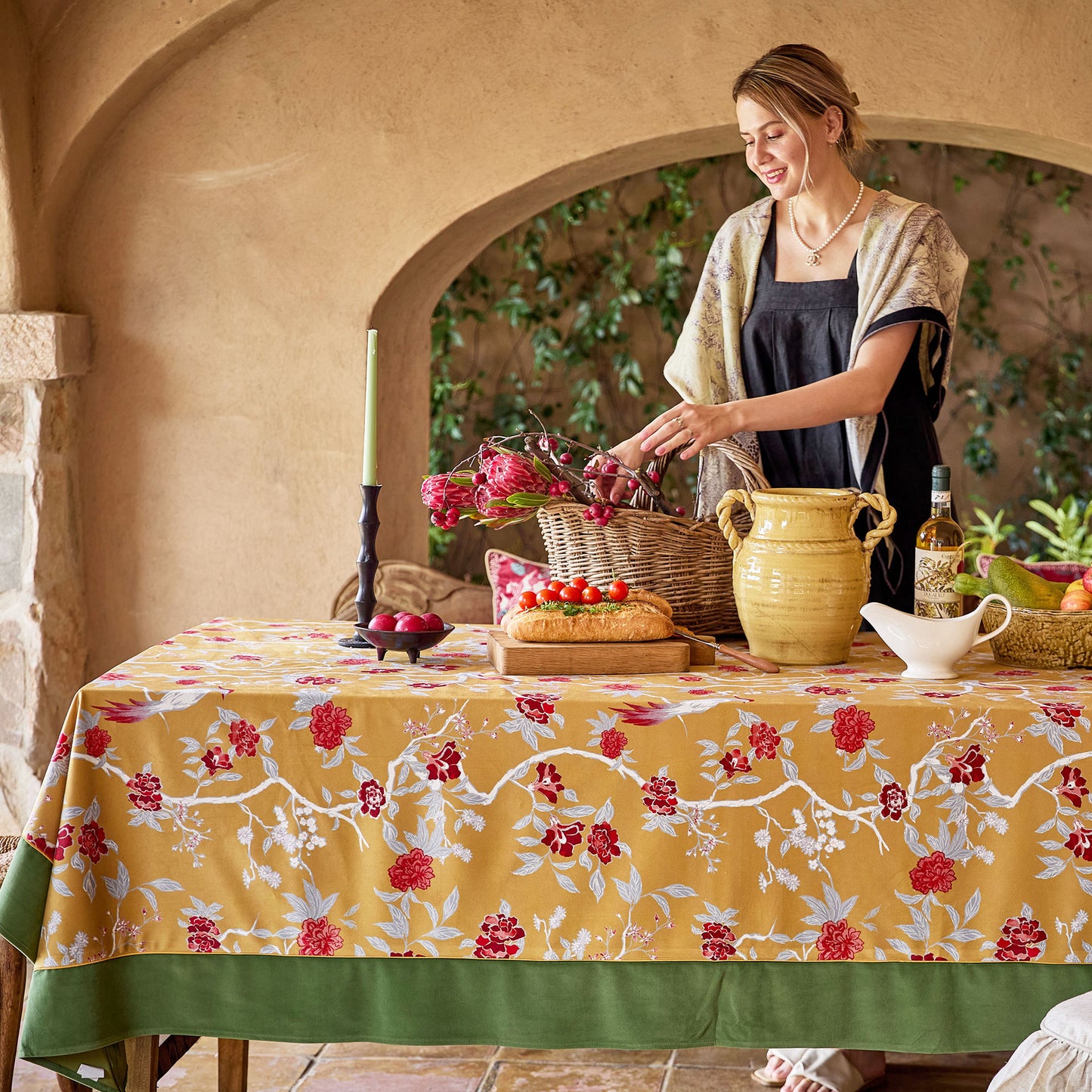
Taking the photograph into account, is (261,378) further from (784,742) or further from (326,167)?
(784,742)

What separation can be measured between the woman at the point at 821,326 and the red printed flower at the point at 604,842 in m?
0.64

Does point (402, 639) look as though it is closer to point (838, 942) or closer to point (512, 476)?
point (512, 476)

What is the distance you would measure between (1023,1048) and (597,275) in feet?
14.8

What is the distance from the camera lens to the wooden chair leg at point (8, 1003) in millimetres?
1954

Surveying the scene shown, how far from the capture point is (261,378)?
3.38 meters

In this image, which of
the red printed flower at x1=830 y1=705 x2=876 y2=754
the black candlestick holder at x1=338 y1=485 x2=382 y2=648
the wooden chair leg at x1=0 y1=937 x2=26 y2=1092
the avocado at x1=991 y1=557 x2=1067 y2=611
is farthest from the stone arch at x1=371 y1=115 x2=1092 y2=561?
the red printed flower at x1=830 y1=705 x2=876 y2=754

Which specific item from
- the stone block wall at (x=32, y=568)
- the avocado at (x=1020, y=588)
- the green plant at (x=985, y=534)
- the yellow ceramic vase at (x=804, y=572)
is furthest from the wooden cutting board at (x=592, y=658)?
the green plant at (x=985, y=534)

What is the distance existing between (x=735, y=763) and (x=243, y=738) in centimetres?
62

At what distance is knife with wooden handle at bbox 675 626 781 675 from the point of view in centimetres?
174

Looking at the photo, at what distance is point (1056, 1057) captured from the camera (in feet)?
4.50

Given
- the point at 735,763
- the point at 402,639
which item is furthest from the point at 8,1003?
the point at 735,763

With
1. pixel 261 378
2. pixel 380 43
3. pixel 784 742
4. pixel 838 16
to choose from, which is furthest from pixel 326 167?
pixel 784 742

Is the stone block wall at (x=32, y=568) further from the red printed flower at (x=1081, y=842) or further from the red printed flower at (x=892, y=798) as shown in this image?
the red printed flower at (x=1081, y=842)

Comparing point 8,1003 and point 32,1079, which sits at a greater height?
point 8,1003
